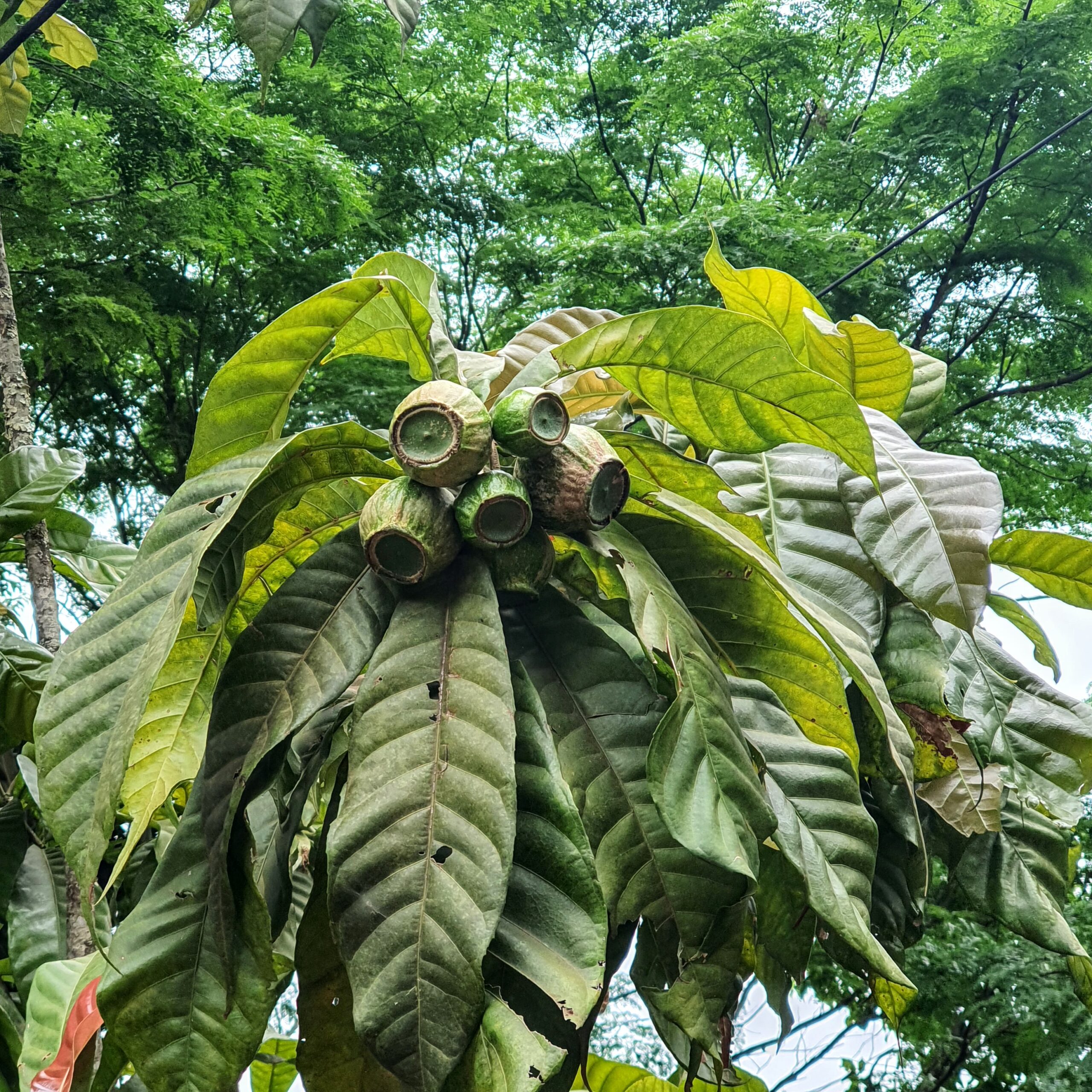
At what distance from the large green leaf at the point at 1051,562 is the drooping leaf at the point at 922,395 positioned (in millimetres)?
113

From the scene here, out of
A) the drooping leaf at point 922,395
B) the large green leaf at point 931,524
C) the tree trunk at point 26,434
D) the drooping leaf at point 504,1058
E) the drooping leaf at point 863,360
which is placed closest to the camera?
the drooping leaf at point 504,1058

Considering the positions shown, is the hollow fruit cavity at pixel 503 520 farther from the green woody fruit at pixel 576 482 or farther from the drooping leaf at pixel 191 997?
the drooping leaf at pixel 191 997

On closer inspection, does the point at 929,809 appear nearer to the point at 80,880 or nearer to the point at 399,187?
the point at 80,880

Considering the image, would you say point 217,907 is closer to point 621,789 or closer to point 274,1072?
point 621,789

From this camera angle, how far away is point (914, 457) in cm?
70

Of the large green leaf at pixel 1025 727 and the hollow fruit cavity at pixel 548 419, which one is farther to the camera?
the large green leaf at pixel 1025 727

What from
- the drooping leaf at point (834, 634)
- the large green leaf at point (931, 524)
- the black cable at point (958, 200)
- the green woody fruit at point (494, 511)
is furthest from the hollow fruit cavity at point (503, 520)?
the black cable at point (958, 200)

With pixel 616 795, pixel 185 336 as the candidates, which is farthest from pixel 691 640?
pixel 185 336

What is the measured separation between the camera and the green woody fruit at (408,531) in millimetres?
506

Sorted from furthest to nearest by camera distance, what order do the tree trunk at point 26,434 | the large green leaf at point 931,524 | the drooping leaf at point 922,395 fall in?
the tree trunk at point 26,434 < the drooping leaf at point 922,395 < the large green leaf at point 931,524

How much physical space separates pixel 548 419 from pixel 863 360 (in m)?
0.32

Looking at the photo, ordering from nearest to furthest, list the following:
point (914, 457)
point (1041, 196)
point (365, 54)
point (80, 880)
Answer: point (80, 880) → point (914, 457) → point (1041, 196) → point (365, 54)

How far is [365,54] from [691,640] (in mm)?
5296

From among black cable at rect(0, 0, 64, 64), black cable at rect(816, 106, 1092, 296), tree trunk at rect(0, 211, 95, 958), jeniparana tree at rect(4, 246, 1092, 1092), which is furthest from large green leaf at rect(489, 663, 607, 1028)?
black cable at rect(816, 106, 1092, 296)
